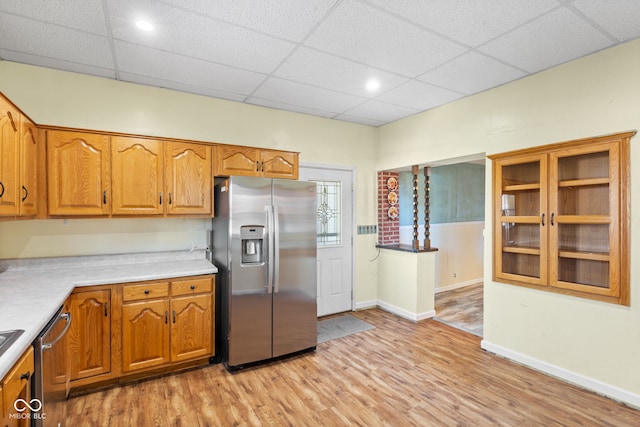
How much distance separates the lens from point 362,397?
8.06 feet

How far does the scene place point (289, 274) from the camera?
3.11m

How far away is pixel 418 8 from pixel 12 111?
2.70 metres

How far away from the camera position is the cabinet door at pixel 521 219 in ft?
9.33

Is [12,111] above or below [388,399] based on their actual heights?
above

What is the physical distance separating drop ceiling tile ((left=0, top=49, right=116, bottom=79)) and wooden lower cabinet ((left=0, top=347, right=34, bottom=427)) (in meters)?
2.39

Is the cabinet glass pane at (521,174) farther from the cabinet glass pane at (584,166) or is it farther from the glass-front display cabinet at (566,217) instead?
the cabinet glass pane at (584,166)

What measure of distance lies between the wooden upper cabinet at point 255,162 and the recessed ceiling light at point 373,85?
43.3 inches

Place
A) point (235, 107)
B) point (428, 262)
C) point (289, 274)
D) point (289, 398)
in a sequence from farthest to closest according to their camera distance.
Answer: point (428, 262) < point (235, 107) < point (289, 274) < point (289, 398)

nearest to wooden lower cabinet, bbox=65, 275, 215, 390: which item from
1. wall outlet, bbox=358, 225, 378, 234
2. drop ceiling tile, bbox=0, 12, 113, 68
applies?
drop ceiling tile, bbox=0, 12, 113, 68

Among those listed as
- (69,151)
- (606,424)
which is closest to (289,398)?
(606,424)

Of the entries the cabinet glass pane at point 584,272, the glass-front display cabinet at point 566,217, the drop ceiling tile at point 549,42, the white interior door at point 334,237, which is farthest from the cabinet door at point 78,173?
the cabinet glass pane at point 584,272

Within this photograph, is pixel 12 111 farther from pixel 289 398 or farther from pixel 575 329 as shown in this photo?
pixel 575 329

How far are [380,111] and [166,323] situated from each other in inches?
130

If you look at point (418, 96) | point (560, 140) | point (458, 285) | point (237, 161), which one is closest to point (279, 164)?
point (237, 161)
